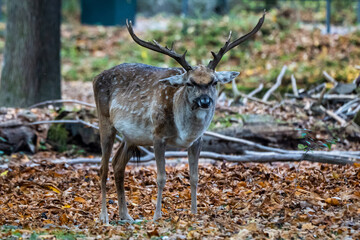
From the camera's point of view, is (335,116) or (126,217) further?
(335,116)

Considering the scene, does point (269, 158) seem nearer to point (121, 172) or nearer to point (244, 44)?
point (121, 172)

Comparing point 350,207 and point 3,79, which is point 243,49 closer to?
point 3,79

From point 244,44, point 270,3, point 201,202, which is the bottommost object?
point 201,202

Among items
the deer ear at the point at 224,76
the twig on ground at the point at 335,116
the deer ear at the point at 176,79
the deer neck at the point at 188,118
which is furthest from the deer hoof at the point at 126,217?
the twig on ground at the point at 335,116

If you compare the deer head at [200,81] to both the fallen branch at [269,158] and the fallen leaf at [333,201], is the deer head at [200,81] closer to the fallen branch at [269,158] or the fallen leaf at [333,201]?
the fallen leaf at [333,201]

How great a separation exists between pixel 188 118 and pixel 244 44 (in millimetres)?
14976

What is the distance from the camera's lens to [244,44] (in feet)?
69.3

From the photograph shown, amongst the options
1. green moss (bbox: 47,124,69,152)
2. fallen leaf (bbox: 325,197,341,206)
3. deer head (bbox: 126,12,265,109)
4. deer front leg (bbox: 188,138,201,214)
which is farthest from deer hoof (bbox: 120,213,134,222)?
green moss (bbox: 47,124,69,152)

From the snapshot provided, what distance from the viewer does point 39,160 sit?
10.4m

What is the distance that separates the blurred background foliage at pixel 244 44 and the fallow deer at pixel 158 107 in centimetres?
894

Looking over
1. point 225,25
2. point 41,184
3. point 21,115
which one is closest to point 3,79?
point 21,115

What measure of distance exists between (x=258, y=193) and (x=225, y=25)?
50.4ft

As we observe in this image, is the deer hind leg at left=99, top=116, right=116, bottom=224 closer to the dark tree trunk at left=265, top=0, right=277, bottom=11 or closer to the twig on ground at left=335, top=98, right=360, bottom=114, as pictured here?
the twig on ground at left=335, top=98, right=360, bottom=114

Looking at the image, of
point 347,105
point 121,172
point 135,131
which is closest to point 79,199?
point 121,172
